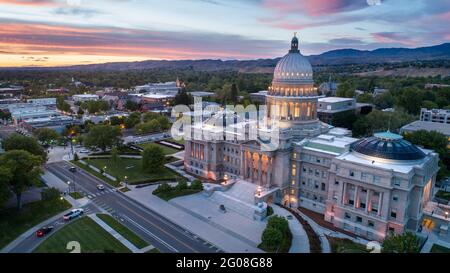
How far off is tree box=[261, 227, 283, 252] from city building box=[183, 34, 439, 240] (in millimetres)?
11273

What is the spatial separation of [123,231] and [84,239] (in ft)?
18.6

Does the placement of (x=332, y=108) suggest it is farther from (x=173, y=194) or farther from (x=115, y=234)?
(x=115, y=234)

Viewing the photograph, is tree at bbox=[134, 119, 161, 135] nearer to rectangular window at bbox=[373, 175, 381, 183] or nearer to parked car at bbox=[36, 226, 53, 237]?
parked car at bbox=[36, 226, 53, 237]

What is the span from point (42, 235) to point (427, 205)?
6393cm

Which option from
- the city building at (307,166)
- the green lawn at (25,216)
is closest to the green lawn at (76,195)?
the green lawn at (25,216)

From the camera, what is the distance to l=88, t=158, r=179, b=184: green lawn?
7538cm

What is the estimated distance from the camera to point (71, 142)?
103 m

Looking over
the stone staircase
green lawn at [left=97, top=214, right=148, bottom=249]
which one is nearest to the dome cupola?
the stone staircase

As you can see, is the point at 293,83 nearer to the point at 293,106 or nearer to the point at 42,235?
the point at 293,106

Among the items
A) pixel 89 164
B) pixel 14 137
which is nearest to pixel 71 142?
pixel 89 164

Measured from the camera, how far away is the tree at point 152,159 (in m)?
77.0

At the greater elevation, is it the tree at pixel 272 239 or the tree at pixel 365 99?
the tree at pixel 365 99

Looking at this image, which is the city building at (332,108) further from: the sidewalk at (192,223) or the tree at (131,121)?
the sidewalk at (192,223)

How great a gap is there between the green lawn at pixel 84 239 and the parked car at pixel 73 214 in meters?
1.68
